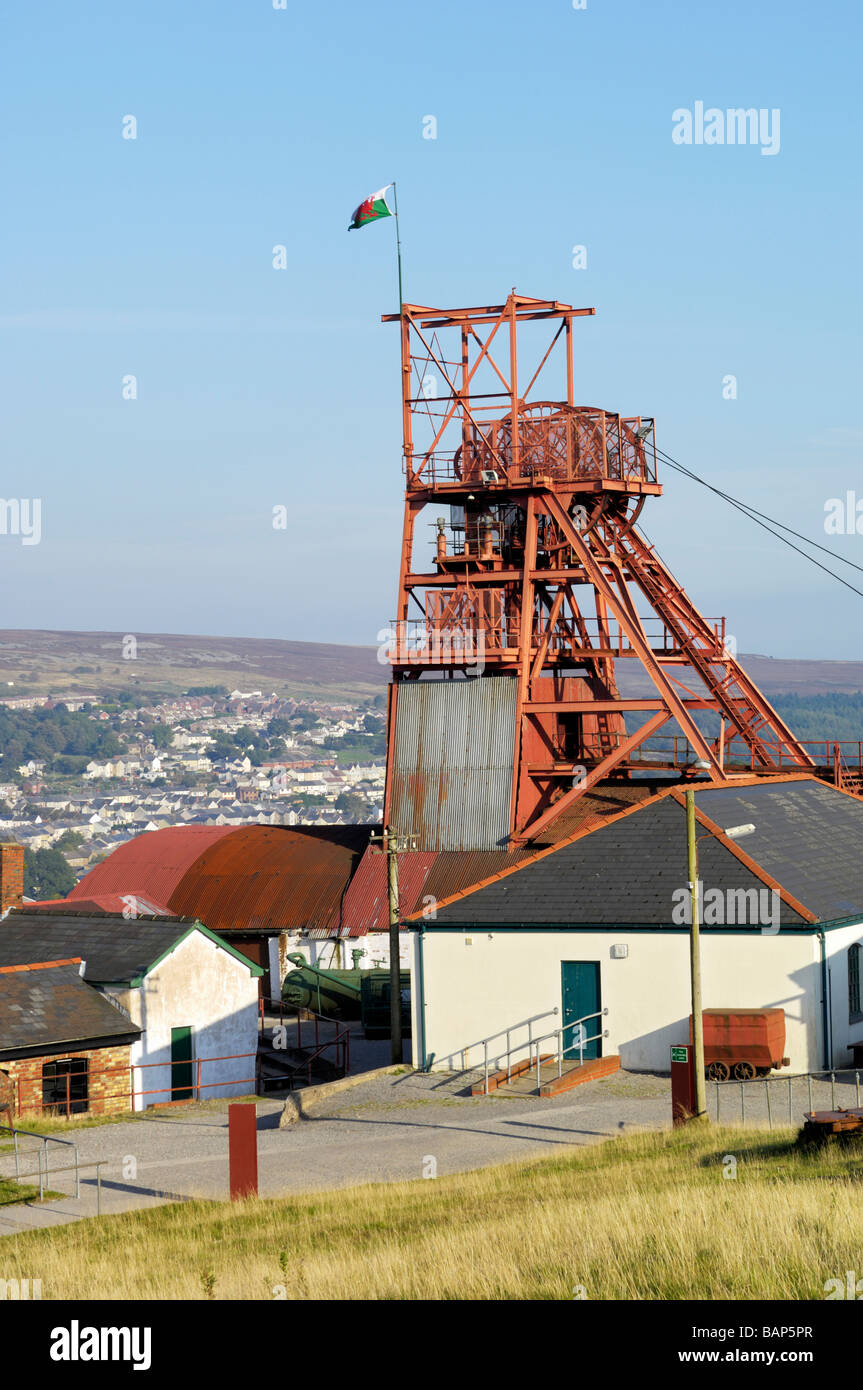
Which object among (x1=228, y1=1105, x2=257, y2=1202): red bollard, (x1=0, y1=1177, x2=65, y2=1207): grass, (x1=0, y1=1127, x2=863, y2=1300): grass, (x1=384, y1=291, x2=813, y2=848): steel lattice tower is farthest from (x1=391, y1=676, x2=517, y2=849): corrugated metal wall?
(x1=228, y1=1105, x2=257, y2=1202): red bollard

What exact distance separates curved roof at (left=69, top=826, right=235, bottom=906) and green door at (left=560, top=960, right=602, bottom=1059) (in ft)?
81.1

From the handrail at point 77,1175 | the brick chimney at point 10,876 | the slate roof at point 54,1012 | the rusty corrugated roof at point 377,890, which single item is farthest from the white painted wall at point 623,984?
the brick chimney at point 10,876

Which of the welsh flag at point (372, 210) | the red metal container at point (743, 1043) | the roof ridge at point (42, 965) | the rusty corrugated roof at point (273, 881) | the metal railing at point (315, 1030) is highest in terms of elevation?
the welsh flag at point (372, 210)

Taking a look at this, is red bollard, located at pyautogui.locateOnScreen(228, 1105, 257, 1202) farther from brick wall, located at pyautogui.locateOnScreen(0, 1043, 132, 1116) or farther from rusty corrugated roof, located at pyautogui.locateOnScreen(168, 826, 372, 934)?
rusty corrugated roof, located at pyautogui.locateOnScreen(168, 826, 372, 934)

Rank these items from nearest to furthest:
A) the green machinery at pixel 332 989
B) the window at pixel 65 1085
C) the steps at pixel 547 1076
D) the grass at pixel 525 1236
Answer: the grass at pixel 525 1236 < the steps at pixel 547 1076 < the window at pixel 65 1085 < the green machinery at pixel 332 989

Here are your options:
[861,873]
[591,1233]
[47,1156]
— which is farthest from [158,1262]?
[861,873]

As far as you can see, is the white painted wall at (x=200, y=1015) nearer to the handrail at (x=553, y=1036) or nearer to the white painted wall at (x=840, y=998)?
the handrail at (x=553, y=1036)

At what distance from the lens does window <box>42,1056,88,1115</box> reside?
36719mm

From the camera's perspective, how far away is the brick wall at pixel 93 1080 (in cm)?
3606

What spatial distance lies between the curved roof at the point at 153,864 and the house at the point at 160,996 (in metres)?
16.1
